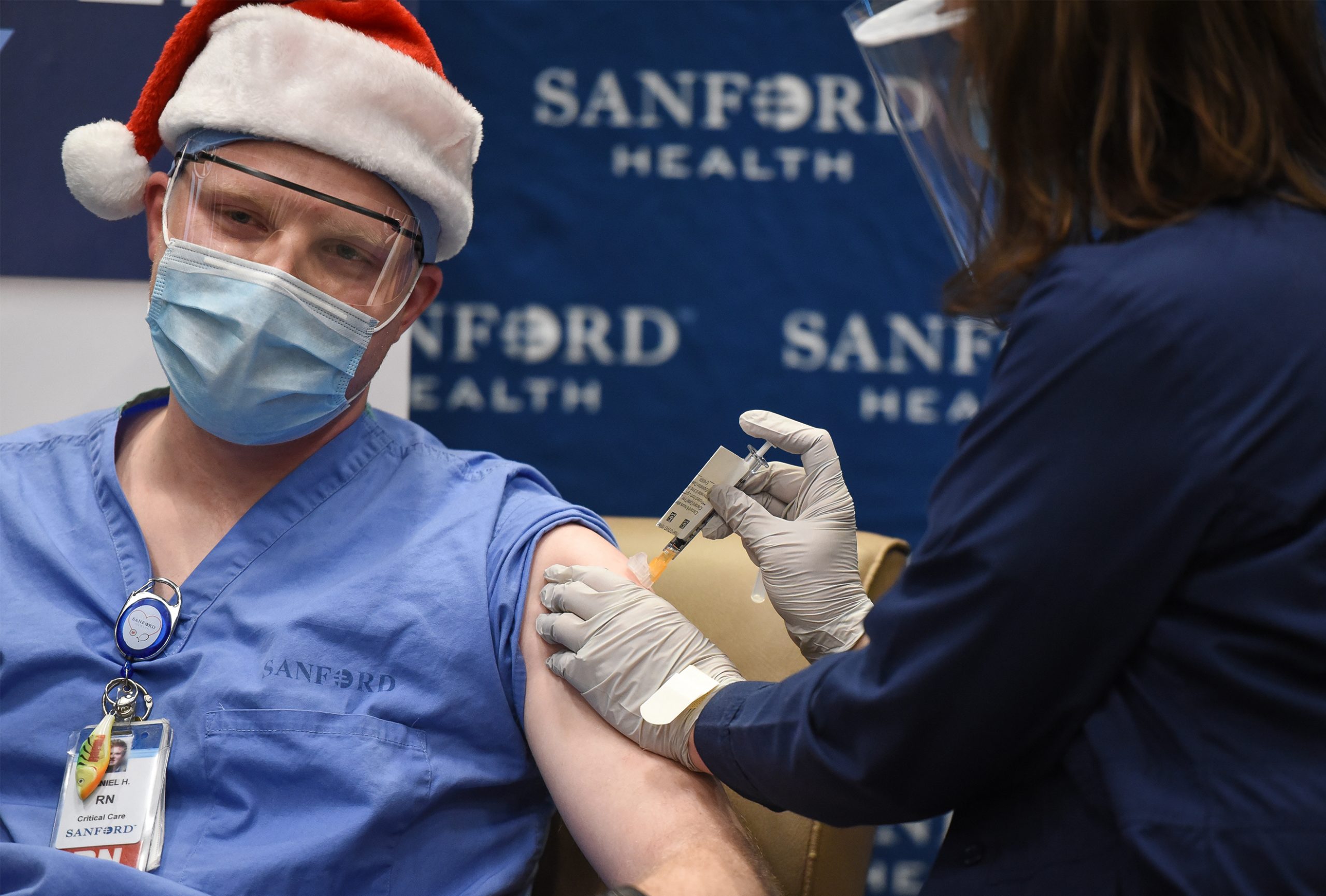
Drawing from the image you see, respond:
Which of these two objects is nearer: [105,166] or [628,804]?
[628,804]

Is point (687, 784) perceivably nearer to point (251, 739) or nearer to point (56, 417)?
point (251, 739)

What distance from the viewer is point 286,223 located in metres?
1.34

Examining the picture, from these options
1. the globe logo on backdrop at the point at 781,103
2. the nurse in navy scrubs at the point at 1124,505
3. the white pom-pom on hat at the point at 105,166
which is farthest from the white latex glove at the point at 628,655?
the globe logo on backdrop at the point at 781,103

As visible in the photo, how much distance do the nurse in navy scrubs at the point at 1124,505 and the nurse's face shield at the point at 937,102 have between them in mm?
10

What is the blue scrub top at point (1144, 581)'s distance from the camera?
76cm

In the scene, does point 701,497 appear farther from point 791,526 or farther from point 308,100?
point 308,100

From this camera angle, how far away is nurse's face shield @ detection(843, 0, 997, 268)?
0.94 m

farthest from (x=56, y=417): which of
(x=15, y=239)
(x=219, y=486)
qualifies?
(x=219, y=486)

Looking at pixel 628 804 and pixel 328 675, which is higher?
pixel 328 675

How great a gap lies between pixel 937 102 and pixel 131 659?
1.05m

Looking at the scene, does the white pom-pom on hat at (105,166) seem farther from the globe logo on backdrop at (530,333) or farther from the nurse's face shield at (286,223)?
the globe logo on backdrop at (530,333)

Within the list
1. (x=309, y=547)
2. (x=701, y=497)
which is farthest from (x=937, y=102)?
(x=309, y=547)

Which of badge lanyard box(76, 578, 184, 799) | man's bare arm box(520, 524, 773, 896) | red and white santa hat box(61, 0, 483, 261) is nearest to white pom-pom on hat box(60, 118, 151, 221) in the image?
red and white santa hat box(61, 0, 483, 261)

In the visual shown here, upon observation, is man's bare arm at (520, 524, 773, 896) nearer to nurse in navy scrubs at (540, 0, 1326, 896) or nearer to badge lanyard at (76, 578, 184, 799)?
nurse in navy scrubs at (540, 0, 1326, 896)
